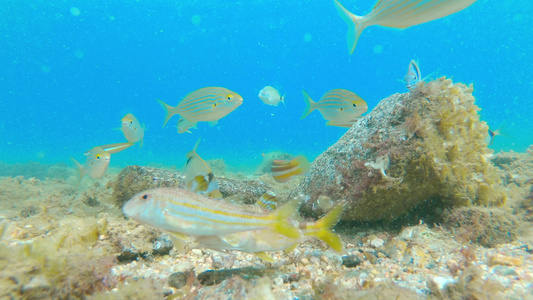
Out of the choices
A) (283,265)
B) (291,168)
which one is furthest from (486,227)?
(291,168)

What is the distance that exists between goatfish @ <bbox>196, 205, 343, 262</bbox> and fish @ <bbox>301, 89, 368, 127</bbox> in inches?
113

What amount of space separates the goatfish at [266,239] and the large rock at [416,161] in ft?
5.07

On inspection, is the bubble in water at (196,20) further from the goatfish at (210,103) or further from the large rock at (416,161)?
the large rock at (416,161)

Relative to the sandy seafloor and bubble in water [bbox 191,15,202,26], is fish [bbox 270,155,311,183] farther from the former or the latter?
bubble in water [bbox 191,15,202,26]

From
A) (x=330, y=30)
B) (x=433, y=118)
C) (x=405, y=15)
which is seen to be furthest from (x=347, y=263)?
(x=330, y=30)

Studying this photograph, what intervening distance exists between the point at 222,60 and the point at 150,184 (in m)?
124

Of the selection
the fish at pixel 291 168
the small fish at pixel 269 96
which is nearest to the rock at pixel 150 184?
the fish at pixel 291 168

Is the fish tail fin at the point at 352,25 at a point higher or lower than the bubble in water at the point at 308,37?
lower

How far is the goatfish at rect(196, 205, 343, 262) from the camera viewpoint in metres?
2.05

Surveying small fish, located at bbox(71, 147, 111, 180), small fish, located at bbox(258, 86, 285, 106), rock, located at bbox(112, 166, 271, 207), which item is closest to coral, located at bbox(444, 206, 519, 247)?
rock, located at bbox(112, 166, 271, 207)

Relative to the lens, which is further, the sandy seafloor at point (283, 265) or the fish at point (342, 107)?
the fish at point (342, 107)

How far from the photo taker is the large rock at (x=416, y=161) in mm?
3473

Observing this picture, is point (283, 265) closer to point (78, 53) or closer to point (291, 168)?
point (291, 168)

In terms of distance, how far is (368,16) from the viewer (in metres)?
2.71
